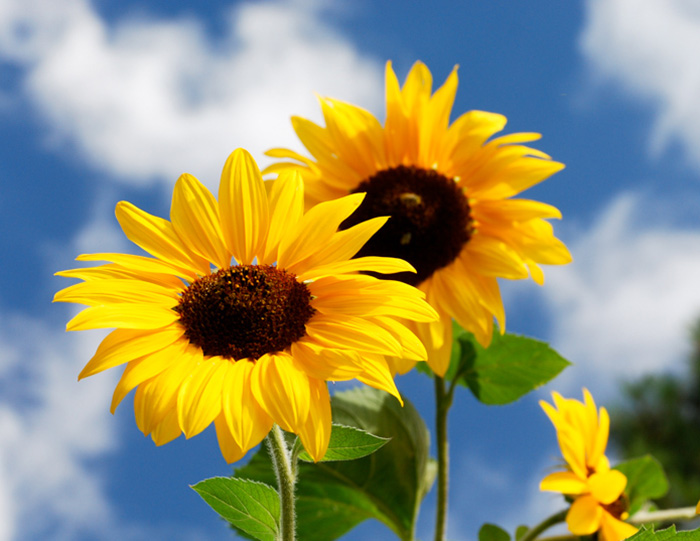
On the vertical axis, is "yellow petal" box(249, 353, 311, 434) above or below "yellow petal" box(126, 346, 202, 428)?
below

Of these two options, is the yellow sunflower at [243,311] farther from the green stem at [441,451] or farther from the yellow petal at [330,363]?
the green stem at [441,451]

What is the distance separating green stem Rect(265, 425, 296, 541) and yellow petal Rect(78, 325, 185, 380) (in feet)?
0.39

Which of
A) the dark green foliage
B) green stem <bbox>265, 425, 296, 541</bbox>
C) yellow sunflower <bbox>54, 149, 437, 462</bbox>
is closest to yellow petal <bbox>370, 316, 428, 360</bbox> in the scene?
yellow sunflower <bbox>54, 149, 437, 462</bbox>

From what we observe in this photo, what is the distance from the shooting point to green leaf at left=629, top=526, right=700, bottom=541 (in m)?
0.60

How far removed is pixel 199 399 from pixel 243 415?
36 mm

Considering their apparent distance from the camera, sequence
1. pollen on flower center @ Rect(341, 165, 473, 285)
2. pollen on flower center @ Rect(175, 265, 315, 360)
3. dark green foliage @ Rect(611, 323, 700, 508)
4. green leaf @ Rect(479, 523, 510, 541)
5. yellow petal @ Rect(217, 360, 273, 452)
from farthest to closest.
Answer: dark green foliage @ Rect(611, 323, 700, 508) → pollen on flower center @ Rect(341, 165, 473, 285) → green leaf @ Rect(479, 523, 510, 541) → pollen on flower center @ Rect(175, 265, 315, 360) → yellow petal @ Rect(217, 360, 273, 452)

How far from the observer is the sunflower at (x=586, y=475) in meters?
1.01

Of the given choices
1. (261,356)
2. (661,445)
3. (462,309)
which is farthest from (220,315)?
(661,445)

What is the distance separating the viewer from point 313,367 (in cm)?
58

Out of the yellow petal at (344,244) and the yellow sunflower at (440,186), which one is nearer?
the yellow petal at (344,244)

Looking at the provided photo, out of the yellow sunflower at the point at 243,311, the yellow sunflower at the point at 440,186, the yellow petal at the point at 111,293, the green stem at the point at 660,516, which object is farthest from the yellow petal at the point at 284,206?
the green stem at the point at 660,516

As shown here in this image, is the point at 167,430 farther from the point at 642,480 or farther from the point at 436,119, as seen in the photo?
the point at 642,480

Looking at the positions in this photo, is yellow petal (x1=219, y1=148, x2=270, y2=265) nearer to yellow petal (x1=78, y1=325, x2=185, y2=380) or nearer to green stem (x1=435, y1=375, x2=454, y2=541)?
yellow petal (x1=78, y1=325, x2=185, y2=380)

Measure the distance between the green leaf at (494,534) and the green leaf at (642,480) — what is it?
0.98 ft
